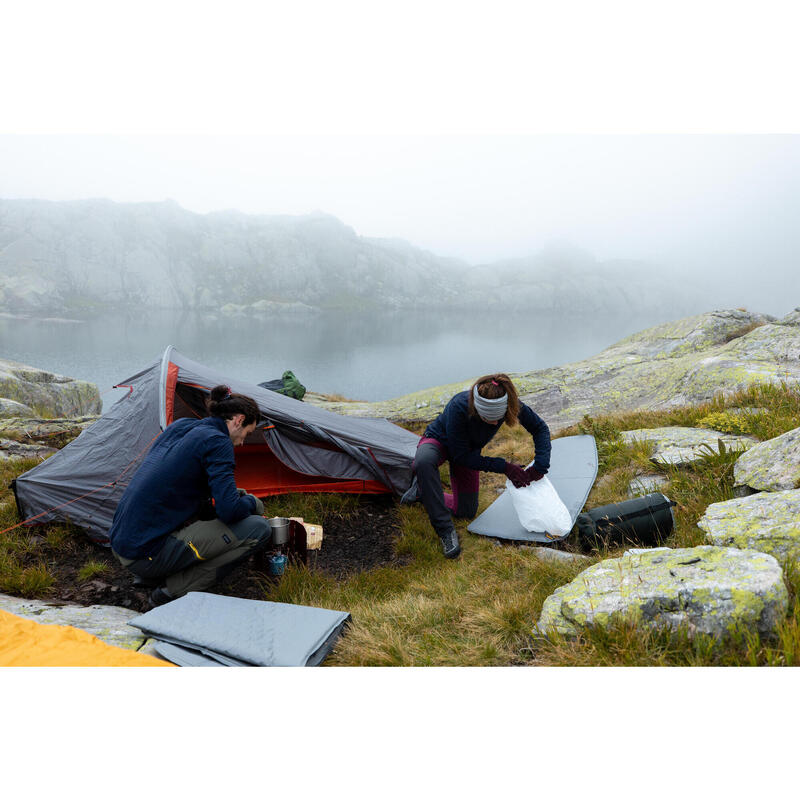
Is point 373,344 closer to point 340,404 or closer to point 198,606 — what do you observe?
point 340,404

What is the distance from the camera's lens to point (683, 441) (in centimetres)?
508

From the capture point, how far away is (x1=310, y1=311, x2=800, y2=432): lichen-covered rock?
787 cm

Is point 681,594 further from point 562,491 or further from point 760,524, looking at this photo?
point 562,491

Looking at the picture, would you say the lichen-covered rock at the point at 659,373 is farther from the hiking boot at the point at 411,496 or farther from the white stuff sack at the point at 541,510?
the white stuff sack at the point at 541,510

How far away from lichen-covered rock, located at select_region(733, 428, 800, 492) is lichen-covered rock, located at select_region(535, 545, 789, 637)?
146cm

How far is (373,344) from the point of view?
78188 mm

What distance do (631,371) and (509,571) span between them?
29.7 ft

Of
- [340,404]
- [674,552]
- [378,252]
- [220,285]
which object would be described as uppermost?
[378,252]

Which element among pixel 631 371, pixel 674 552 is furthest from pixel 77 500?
pixel 631 371

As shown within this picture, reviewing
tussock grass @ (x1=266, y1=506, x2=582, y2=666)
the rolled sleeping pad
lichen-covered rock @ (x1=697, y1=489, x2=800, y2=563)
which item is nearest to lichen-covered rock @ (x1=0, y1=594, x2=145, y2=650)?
tussock grass @ (x1=266, y1=506, x2=582, y2=666)

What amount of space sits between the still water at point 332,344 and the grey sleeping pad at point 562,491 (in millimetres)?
26244

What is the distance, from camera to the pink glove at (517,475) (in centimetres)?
419

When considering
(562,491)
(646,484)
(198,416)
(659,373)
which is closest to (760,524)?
(646,484)

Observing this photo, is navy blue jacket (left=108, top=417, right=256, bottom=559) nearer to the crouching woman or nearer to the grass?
the crouching woman
